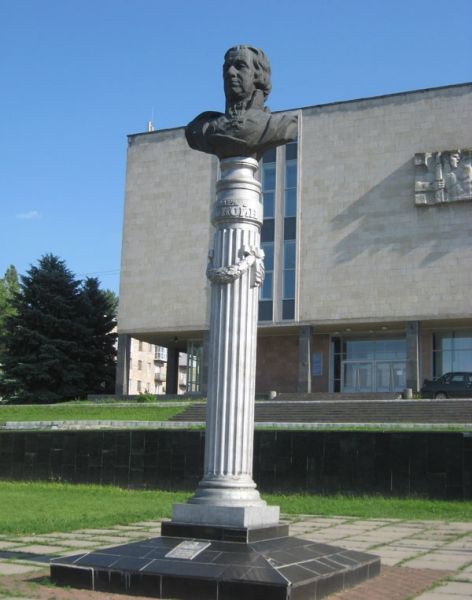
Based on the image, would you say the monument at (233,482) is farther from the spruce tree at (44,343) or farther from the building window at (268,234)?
the spruce tree at (44,343)

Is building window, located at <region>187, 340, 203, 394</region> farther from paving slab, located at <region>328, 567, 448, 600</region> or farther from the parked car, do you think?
paving slab, located at <region>328, 567, 448, 600</region>

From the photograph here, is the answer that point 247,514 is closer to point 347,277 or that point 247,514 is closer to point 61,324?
point 347,277

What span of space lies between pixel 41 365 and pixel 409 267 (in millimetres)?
20977

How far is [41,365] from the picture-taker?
45812 millimetres

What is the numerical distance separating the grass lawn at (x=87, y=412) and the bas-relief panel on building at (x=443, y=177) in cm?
1506

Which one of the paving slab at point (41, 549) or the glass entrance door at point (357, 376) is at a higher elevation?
the glass entrance door at point (357, 376)

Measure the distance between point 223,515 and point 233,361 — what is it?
154 centimetres

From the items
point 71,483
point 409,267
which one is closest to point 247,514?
point 71,483

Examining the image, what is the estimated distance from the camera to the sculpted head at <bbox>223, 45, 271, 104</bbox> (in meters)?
9.03

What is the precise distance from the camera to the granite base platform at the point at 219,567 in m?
6.67

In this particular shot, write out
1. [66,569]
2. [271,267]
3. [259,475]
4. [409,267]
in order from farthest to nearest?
1. [271,267]
2. [409,267]
3. [259,475]
4. [66,569]

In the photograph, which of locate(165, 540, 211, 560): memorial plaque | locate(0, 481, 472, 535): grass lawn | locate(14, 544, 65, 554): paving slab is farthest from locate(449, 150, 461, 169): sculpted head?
locate(165, 540, 211, 560): memorial plaque

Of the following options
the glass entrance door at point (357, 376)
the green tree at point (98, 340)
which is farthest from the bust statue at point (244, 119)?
the green tree at point (98, 340)

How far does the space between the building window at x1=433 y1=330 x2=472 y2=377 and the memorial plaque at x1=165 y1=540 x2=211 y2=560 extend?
33977 mm
